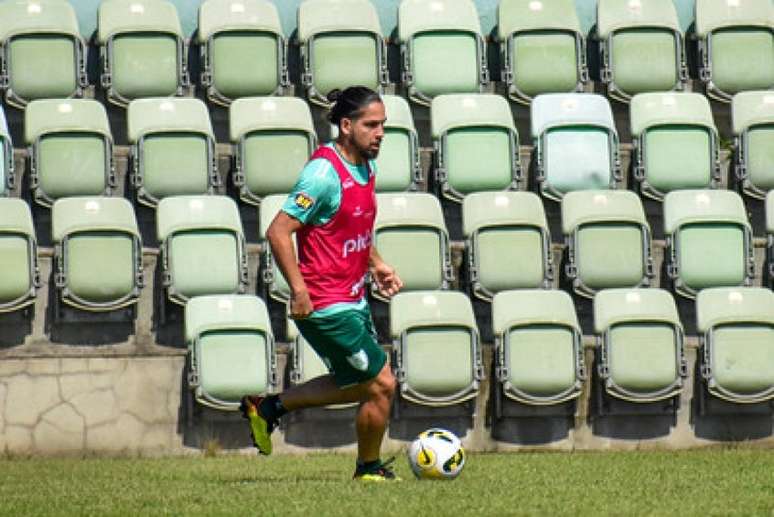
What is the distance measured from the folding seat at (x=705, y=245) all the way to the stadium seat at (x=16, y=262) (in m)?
4.36

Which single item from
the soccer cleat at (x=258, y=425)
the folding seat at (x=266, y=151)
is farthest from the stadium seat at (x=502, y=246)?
the soccer cleat at (x=258, y=425)

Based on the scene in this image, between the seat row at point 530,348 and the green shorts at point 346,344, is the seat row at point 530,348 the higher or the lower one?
the lower one

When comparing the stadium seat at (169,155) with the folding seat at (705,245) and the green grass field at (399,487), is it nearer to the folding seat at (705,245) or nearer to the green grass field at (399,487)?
the green grass field at (399,487)

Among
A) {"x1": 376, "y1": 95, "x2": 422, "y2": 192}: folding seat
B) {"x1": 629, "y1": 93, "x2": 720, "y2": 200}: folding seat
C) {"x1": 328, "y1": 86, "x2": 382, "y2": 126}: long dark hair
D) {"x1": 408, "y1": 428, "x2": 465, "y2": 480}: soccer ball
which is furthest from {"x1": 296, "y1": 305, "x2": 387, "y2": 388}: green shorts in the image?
{"x1": 629, "y1": 93, "x2": 720, "y2": 200}: folding seat

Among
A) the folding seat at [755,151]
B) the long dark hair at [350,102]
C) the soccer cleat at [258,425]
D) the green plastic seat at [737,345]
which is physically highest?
the long dark hair at [350,102]

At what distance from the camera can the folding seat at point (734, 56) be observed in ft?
48.9

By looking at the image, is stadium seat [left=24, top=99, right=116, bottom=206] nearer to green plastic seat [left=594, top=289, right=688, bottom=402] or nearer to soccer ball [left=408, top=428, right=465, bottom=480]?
green plastic seat [left=594, top=289, right=688, bottom=402]

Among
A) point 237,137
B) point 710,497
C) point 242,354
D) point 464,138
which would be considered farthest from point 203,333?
point 710,497

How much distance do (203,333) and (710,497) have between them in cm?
454

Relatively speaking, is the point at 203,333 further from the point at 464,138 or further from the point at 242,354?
the point at 464,138

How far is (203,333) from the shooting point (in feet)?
38.8

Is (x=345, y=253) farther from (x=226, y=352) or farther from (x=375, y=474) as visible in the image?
(x=226, y=352)

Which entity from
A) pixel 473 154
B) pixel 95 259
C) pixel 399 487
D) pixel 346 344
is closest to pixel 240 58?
pixel 473 154

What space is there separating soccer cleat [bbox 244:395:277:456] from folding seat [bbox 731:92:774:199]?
607cm
